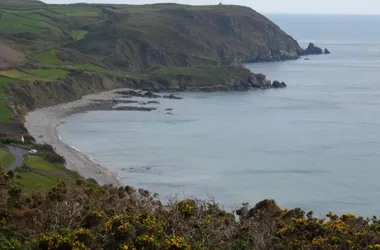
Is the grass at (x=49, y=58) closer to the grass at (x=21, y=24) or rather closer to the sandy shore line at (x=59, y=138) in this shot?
the sandy shore line at (x=59, y=138)

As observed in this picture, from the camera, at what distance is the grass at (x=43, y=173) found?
118 feet

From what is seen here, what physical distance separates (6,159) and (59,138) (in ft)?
47.5

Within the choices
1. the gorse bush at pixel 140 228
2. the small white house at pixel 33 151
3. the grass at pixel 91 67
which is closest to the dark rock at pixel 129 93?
the grass at pixel 91 67

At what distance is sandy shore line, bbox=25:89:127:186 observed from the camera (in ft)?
145

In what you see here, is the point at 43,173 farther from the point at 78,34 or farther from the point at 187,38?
the point at 187,38

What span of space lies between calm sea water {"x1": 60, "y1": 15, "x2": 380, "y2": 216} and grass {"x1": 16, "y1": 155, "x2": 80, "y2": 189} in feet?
15.5

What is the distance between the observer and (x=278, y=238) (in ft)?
58.8

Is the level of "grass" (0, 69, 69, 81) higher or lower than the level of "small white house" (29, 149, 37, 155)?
higher

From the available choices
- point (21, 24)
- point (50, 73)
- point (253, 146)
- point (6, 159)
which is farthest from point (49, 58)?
point (6, 159)

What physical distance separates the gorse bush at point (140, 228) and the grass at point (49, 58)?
69.9 meters

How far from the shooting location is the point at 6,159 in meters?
42.0

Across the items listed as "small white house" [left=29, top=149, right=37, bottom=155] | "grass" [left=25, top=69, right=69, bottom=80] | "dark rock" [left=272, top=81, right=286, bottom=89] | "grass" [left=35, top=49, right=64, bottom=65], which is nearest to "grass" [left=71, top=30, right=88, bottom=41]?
"grass" [left=35, top=49, right=64, bottom=65]

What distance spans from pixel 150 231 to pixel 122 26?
99.0 meters

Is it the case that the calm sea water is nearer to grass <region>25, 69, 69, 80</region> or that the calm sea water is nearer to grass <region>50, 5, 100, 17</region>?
grass <region>25, 69, 69, 80</region>
